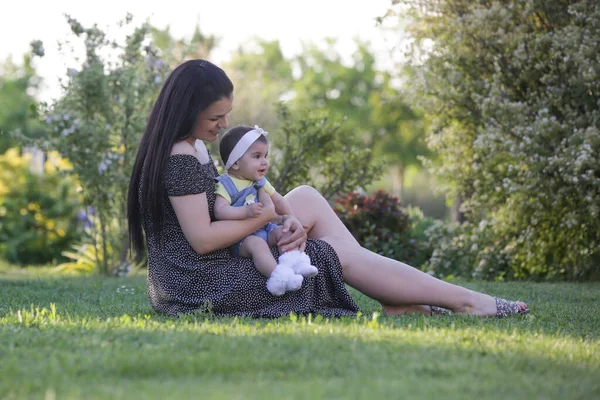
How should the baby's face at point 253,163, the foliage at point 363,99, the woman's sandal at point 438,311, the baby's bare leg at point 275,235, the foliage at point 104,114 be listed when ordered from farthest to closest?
the foliage at point 363,99 < the foliage at point 104,114 < the woman's sandal at point 438,311 < the baby's face at point 253,163 < the baby's bare leg at point 275,235

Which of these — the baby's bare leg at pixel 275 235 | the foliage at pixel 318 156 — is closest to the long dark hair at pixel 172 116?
the baby's bare leg at pixel 275 235

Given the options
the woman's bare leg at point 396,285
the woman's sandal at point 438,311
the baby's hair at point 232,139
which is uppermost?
the baby's hair at point 232,139

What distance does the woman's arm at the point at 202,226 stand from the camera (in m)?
3.78

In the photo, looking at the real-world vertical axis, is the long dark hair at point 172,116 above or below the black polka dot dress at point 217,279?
above

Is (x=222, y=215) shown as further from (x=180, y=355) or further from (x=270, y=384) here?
(x=270, y=384)

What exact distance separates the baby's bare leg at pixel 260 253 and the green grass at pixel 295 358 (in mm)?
262

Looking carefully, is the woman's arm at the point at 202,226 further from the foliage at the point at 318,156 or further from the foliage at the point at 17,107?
the foliage at the point at 17,107

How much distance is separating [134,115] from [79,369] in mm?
6397

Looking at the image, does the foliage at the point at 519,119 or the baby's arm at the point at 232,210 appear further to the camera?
the foliage at the point at 519,119

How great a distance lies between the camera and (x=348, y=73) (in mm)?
33156

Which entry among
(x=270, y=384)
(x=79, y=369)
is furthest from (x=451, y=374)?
(x=79, y=369)

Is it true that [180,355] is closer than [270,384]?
No

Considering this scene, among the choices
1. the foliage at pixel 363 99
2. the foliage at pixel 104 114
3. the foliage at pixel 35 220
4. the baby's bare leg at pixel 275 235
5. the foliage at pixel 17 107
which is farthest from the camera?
the foliage at pixel 17 107

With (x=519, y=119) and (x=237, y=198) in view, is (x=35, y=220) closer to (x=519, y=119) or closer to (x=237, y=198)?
(x=519, y=119)
